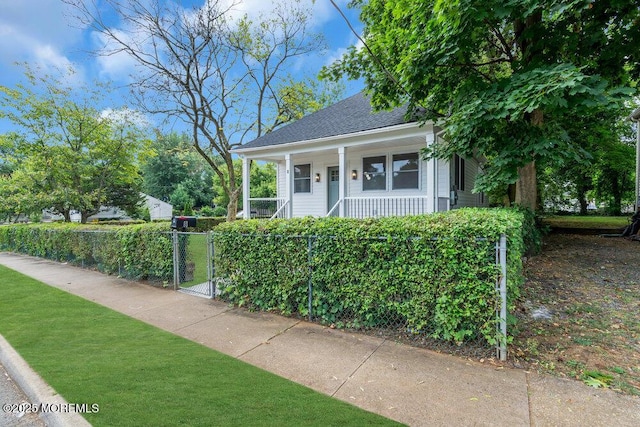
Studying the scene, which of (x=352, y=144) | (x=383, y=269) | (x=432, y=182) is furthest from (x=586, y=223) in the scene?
(x=383, y=269)

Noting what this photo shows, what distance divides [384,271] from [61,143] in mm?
16403

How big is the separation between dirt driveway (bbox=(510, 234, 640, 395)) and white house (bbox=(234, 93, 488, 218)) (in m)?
3.31

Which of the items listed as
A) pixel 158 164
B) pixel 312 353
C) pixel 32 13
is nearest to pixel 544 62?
pixel 312 353

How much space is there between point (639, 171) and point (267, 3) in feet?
61.1

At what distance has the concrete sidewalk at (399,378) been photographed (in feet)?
7.63

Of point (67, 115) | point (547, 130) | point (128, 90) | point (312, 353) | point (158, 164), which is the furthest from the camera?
point (158, 164)

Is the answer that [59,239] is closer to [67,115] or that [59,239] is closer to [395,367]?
[67,115]

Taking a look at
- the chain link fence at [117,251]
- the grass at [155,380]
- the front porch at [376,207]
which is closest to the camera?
the grass at [155,380]

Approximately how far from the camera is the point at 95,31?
14117 millimetres

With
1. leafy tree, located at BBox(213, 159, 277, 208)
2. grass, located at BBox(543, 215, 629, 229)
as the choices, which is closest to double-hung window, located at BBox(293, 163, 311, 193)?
grass, located at BBox(543, 215, 629, 229)

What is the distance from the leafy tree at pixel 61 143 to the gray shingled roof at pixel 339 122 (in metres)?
7.49

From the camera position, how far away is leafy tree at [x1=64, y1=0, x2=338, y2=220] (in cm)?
1457

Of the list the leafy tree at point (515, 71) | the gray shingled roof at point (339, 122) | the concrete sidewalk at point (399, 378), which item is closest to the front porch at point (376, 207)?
the leafy tree at point (515, 71)

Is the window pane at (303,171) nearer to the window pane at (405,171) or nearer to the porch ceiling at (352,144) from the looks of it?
the porch ceiling at (352,144)
